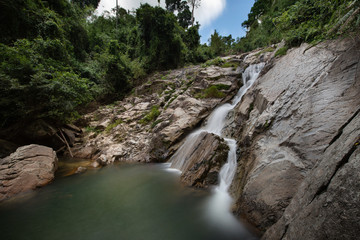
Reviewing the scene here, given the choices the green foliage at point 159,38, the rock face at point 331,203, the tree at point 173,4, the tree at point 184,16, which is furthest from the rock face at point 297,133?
the tree at point 173,4

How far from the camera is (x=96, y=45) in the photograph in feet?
63.7

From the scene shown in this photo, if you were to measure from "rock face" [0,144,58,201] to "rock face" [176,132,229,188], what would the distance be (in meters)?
5.73

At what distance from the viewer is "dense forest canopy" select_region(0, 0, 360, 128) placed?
17.4ft

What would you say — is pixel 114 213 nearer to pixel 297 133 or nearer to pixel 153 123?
pixel 297 133

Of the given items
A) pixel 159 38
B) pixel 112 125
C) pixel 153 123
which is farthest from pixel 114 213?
pixel 159 38

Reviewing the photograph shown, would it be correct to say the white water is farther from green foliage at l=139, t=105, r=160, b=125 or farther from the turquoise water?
green foliage at l=139, t=105, r=160, b=125

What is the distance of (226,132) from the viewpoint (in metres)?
7.20

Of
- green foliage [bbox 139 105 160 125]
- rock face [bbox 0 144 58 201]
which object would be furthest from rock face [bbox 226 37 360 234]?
green foliage [bbox 139 105 160 125]

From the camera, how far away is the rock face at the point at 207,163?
5109 millimetres

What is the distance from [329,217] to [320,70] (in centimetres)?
440

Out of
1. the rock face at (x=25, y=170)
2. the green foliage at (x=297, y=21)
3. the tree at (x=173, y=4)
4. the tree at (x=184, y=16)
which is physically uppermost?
the tree at (x=173, y=4)

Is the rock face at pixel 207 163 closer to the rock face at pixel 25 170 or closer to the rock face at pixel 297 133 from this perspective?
the rock face at pixel 297 133

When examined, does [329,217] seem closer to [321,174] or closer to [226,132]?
[321,174]

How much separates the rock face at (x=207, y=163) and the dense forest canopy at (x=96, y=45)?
4195mm
